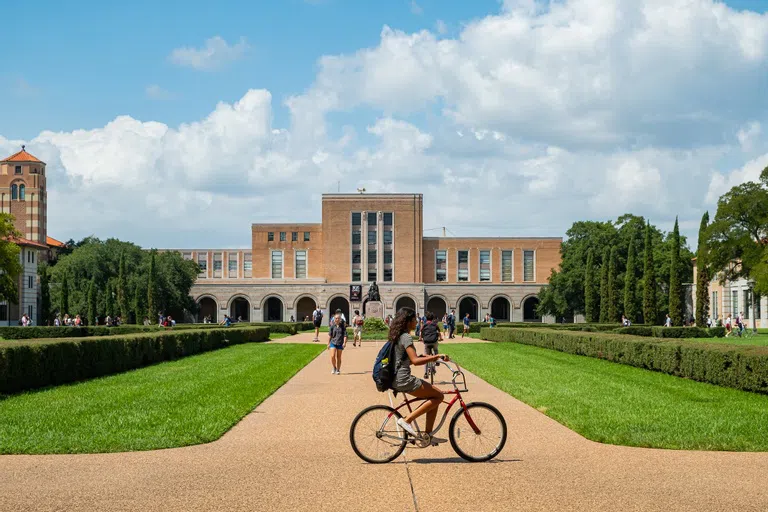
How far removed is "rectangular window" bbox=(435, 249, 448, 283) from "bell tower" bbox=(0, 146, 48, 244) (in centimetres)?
4471

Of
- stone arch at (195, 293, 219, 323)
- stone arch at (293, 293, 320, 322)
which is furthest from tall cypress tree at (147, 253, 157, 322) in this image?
stone arch at (293, 293, 320, 322)

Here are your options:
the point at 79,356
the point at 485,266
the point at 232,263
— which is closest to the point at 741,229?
the point at 485,266

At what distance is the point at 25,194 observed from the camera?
302 feet

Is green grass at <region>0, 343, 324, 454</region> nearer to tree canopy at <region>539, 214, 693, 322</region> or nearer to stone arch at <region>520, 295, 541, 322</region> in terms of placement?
tree canopy at <region>539, 214, 693, 322</region>

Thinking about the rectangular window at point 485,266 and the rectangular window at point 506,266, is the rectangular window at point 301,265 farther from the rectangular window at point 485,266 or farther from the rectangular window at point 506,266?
the rectangular window at point 506,266

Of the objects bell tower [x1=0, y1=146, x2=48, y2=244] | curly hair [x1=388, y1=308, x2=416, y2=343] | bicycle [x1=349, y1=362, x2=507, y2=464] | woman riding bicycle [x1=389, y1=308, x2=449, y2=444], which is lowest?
bicycle [x1=349, y1=362, x2=507, y2=464]

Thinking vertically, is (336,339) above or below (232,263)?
below

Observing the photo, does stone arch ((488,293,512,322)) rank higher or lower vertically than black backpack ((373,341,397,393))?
lower

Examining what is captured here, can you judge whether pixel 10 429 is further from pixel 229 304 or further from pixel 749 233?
pixel 229 304

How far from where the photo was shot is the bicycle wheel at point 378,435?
8.40 m

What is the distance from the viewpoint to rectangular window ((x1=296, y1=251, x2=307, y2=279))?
9112cm

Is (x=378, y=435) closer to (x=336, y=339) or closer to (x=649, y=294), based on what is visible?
(x=336, y=339)

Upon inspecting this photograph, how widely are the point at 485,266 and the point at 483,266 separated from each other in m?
0.22

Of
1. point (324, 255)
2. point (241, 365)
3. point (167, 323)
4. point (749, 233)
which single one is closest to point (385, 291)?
point (324, 255)
